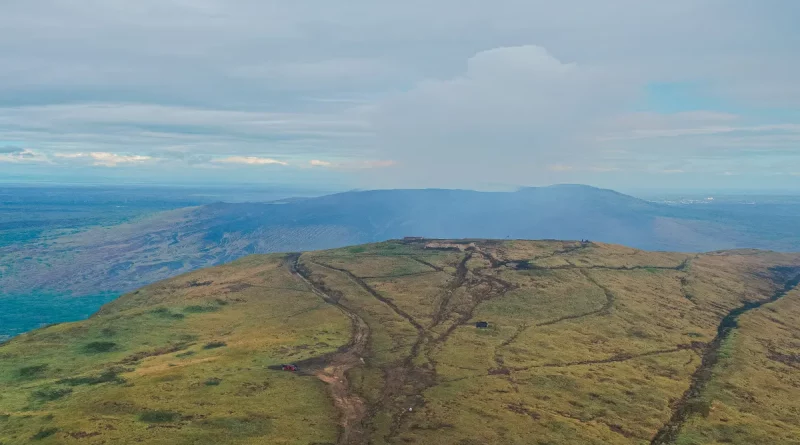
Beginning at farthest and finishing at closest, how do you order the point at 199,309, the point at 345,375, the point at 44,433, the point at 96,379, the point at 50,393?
the point at 199,309
the point at 345,375
the point at 96,379
the point at 50,393
the point at 44,433

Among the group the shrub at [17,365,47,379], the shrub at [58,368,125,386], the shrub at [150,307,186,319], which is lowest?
the shrub at [17,365,47,379]

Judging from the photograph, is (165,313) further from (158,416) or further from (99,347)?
(158,416)

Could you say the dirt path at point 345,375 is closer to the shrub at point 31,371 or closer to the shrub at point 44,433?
the shrub at point 44,433

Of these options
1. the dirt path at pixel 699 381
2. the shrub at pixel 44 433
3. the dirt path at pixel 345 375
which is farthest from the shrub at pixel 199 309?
the dirt path at pixel 699 381

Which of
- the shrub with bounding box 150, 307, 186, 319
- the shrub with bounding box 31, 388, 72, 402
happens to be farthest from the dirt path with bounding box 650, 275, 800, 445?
the shrub with bounding box 150, 307, 186, 319

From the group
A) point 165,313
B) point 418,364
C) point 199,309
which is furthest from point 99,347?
point 418,364

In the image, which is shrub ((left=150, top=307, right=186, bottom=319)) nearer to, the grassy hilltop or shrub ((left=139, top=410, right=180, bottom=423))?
the grassy hilltop

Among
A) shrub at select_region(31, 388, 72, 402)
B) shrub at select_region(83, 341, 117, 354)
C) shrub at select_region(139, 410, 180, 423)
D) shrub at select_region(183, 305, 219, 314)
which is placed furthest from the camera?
shrub at select_region(183, 305, 219, 314)
